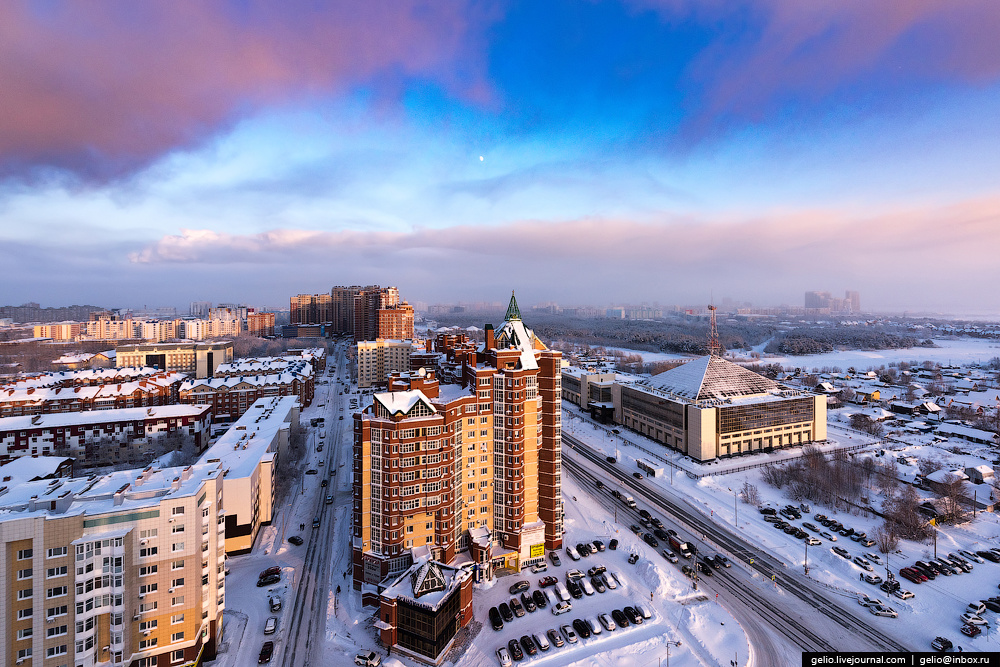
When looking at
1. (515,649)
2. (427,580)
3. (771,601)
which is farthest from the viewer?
(771,601)

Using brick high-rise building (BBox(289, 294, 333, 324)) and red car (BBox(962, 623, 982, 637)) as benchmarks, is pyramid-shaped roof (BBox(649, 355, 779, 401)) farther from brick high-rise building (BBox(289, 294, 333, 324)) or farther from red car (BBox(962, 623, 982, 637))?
brick high-rise building (BBox(289, 294, 333, 324))

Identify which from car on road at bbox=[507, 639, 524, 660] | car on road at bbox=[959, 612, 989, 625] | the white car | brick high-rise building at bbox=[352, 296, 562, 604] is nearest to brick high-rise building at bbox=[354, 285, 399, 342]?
brick high-rise building at bbox=[352, 296, 562, 604]

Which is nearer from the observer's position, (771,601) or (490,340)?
(771,601)

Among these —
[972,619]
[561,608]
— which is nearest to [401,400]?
[561,608]

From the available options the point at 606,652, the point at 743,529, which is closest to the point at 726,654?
the point at 606,652

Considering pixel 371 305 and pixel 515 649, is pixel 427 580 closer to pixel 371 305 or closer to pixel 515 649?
pixel 515 649

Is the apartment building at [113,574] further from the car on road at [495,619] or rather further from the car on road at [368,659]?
the car on road at [495,619]
